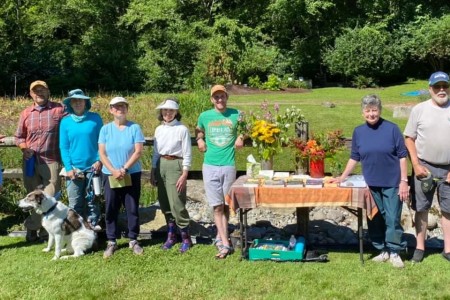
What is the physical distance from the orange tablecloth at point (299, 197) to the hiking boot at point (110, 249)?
1301 mm

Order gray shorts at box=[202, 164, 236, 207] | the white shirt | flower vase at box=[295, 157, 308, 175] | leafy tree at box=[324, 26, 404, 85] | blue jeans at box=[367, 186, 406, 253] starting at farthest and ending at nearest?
1. leafy tree at box=[324, 26, 404, 85]
2. flower vase at box=[295, 157, 308, 175]
3. the white shirt
4. gray shorts at box=[202, 164, 236, 207]
5. blue jeans at box=[367, 186, 406, 253]

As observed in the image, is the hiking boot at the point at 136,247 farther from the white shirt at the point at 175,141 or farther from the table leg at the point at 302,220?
the table leg at the point at 302,220

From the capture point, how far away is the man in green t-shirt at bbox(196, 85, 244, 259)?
199 inches

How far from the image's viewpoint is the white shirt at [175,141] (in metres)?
5.17

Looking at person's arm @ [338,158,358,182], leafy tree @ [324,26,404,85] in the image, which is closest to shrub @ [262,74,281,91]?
leafy tree @ [324,26,404,85]

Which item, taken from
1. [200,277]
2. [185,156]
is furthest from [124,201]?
[200,277]

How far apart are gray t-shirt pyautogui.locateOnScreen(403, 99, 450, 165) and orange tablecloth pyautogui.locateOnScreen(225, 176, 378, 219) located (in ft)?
2.09

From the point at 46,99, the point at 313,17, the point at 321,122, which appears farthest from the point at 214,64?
the point at 46,99

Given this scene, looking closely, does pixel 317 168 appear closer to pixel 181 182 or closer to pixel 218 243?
pixel 218 243

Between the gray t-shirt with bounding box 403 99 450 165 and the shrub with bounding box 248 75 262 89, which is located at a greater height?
the shrub with bounding box 248 75 262 89

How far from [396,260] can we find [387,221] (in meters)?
0.36

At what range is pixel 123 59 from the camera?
25.4 meters

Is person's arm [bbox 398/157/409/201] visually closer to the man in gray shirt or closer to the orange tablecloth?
the man in gray shirt

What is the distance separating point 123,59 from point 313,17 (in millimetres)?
10245
